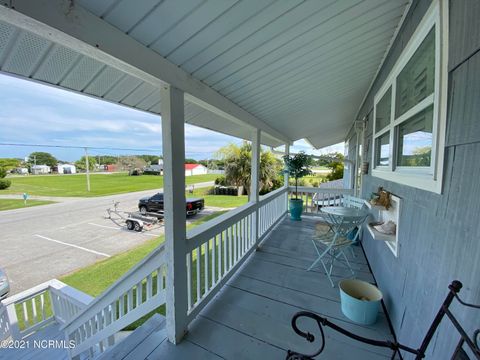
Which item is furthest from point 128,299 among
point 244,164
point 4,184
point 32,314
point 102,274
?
point 244,164

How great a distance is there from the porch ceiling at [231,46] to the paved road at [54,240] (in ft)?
18.8

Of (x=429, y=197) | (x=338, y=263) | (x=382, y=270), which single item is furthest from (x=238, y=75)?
(x=338, y=263)

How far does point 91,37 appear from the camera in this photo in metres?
0.93

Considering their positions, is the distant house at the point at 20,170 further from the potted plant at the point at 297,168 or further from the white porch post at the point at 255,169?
the potted plant at the point at 297,168

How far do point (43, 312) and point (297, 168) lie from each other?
5.55 metres

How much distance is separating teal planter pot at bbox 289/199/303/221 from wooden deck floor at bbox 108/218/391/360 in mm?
2179

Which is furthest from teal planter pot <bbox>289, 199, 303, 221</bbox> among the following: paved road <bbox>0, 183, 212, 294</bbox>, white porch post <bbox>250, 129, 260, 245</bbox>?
paved road <bbox>0, 183, 212, 294</bbox>

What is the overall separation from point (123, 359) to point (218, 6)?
2.37 m

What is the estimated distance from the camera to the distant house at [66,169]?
30.1 feet

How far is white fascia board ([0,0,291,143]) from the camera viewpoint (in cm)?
76

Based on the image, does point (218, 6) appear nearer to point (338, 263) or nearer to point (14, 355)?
point (338, 263)

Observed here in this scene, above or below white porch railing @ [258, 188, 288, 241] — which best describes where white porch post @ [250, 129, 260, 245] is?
above

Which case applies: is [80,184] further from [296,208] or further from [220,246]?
[220,246]

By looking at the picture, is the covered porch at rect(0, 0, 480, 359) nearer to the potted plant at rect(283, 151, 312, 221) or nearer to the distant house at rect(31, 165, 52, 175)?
the potted plant at rect(283, 151, 312, 221)
